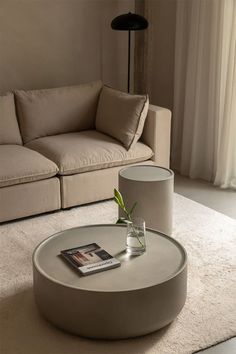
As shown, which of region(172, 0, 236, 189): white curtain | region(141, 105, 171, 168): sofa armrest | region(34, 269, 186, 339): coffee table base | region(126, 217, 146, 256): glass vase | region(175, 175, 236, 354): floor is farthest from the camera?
region(172, 0, 236, 189): white curtain

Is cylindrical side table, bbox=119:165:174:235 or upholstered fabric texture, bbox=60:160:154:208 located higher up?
cylindrical side table, bbox=119:165:174:235

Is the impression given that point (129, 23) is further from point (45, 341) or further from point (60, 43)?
point (45, 341)

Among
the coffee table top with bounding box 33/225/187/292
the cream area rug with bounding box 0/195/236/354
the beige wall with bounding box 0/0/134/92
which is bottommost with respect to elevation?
the cream area rug with bounding box 0/195/236/354

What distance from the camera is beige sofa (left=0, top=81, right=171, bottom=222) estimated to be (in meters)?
3.74

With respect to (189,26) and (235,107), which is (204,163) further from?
(189,26)

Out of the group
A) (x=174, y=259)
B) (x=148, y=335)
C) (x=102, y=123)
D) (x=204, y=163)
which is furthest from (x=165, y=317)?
(x=204, y=163)

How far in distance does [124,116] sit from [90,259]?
1.82 m

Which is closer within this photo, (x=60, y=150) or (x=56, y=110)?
(x=60, y=150)

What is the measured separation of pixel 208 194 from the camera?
4375 mm

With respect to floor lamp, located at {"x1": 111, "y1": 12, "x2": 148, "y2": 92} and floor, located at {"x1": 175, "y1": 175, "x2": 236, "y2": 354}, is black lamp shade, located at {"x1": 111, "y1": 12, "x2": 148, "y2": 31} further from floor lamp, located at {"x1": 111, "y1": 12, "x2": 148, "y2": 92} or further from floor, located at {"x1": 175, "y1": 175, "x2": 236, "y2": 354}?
floor, located at {"x1": 175, "y1": 175, "x2": 236, "y2": 354}

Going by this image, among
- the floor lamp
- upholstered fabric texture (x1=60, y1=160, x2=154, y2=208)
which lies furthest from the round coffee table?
the floor lamp

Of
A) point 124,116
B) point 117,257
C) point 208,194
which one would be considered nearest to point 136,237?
point 117,257

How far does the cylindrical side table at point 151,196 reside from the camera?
3.33 m

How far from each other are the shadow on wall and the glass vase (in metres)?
0.40
